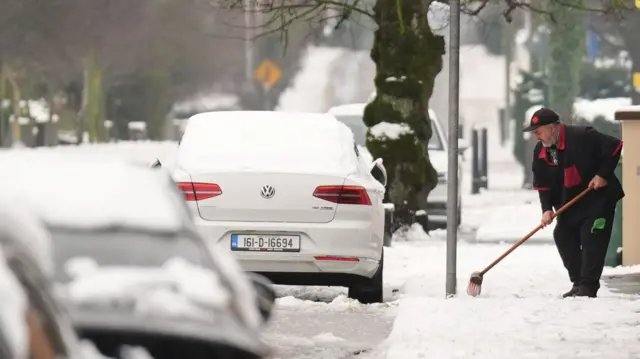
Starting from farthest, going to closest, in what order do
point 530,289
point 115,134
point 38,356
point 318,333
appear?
point 115,134 → point 530,289 → point 318,333 → point 38,356

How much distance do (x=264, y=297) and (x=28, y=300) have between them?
114cm

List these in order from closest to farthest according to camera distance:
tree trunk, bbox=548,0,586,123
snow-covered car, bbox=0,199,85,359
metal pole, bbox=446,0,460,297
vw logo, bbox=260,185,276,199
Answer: snow-covered car, bbox=0,199,85,359 → metal pole, bbox=446,0,460,297 → vw logo, bbox=260,185,276,199 → tree trunk, bbox=548,0,586,123

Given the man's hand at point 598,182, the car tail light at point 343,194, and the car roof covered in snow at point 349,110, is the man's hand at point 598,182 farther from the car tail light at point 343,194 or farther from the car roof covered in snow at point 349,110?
the car roof covered in snow at point 349,110

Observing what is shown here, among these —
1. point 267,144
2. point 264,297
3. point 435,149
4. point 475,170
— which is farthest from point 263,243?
point 475,170

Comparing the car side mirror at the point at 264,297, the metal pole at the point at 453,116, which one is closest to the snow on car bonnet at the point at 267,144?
the metal pole at the point at 453,116

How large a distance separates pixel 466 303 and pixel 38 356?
7306 millimetres

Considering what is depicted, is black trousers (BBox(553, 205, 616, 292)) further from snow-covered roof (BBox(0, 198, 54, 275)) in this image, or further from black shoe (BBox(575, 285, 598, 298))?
snow-covered roof (BBox(0, 198, 54, 275))

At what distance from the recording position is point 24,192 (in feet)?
13.0

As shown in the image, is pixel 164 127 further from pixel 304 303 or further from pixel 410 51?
pixel 304 303

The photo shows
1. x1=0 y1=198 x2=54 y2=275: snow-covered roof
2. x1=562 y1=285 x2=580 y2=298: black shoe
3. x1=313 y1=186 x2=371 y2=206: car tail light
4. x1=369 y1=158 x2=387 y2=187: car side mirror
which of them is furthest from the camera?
x1=369 y1=158 x2=387 y2=187: car side mirror

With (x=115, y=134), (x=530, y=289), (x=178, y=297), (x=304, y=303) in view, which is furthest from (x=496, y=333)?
(x=115, y=134)

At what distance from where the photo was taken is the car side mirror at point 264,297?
4328 mm

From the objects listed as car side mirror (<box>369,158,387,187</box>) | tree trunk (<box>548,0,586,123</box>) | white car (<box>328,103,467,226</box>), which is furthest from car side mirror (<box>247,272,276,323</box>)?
tree trunk (<box>548,0,586,123</box>)

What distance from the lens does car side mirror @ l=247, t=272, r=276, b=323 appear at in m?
4.33
